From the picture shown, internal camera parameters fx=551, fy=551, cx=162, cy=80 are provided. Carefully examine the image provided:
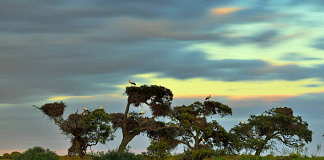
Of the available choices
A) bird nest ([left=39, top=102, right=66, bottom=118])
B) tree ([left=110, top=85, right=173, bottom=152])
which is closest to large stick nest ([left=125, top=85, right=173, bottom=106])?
tree ([left=110, top=85, right=173, bottom=152])

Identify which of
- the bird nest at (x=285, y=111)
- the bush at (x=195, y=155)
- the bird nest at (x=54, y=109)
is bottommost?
the bush at (x=195, y=155)

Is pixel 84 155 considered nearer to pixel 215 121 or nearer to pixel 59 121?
pixel 59 121

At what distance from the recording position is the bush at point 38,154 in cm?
3678

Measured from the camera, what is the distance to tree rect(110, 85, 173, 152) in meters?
57.9

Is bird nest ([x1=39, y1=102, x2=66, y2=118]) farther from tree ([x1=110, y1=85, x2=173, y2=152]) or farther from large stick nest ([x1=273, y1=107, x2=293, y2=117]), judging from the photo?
large stick nest ([x1=273, y1=107, x2=293, y2=117])

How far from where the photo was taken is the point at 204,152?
4822 cm

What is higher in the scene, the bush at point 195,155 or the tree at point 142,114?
the tree at point 142,114

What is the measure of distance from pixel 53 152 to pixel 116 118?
19878mm

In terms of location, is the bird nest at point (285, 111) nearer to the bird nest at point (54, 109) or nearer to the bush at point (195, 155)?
the bush at point (195, 155)

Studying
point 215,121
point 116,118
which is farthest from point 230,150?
point 116,118

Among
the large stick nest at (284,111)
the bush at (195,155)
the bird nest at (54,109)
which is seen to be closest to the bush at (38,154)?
the bush at (195,155)

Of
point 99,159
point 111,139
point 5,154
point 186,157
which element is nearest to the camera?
point 99,159

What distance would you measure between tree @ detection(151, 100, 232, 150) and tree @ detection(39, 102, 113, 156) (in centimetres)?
589

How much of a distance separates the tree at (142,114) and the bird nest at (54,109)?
17.9 ft
